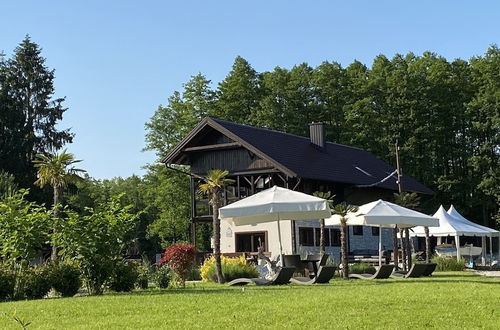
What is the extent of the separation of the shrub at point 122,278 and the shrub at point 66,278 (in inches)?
29.0

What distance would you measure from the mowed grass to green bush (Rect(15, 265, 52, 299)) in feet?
6.14

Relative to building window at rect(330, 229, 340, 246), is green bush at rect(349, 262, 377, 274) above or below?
below

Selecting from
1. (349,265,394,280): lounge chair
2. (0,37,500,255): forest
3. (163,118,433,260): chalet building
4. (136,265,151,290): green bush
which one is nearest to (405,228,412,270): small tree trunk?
(349,265,394,280): lounge chair

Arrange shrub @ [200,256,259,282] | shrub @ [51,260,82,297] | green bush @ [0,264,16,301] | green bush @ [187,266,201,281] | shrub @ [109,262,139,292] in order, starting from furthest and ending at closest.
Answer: green bush @ [187,266,201,281]
shrub @ [200,256,259,282]
shrub @ [109,262,139,292]
shrub @ [51,260,82,297]
green bush @ [0,264,16,301]

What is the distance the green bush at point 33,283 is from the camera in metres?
14.6

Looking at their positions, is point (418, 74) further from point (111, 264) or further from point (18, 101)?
point (111, 264)

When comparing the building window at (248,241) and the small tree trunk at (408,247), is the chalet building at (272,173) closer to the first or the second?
the building window at (248,241)

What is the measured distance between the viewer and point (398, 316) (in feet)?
30.2

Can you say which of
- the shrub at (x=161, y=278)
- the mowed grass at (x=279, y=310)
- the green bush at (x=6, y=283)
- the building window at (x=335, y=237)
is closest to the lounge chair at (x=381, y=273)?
the mowed grass at (x=279, y=310)

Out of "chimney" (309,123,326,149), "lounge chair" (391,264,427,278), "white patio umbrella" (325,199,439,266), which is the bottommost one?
"lounge chair" (391,264,427,278)

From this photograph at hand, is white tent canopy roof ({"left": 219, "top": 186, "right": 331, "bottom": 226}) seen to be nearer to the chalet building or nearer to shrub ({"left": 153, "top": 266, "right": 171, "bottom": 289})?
shrub ({"left": 153, "top": 266, "right": 171, "bottom": 289})

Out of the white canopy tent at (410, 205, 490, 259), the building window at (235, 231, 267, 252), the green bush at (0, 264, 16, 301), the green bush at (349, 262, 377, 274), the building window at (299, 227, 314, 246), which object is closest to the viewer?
the green bush at (0, 264, 16, 301)

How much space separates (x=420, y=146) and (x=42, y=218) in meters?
37.0

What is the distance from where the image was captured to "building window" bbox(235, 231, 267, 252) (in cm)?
3262
